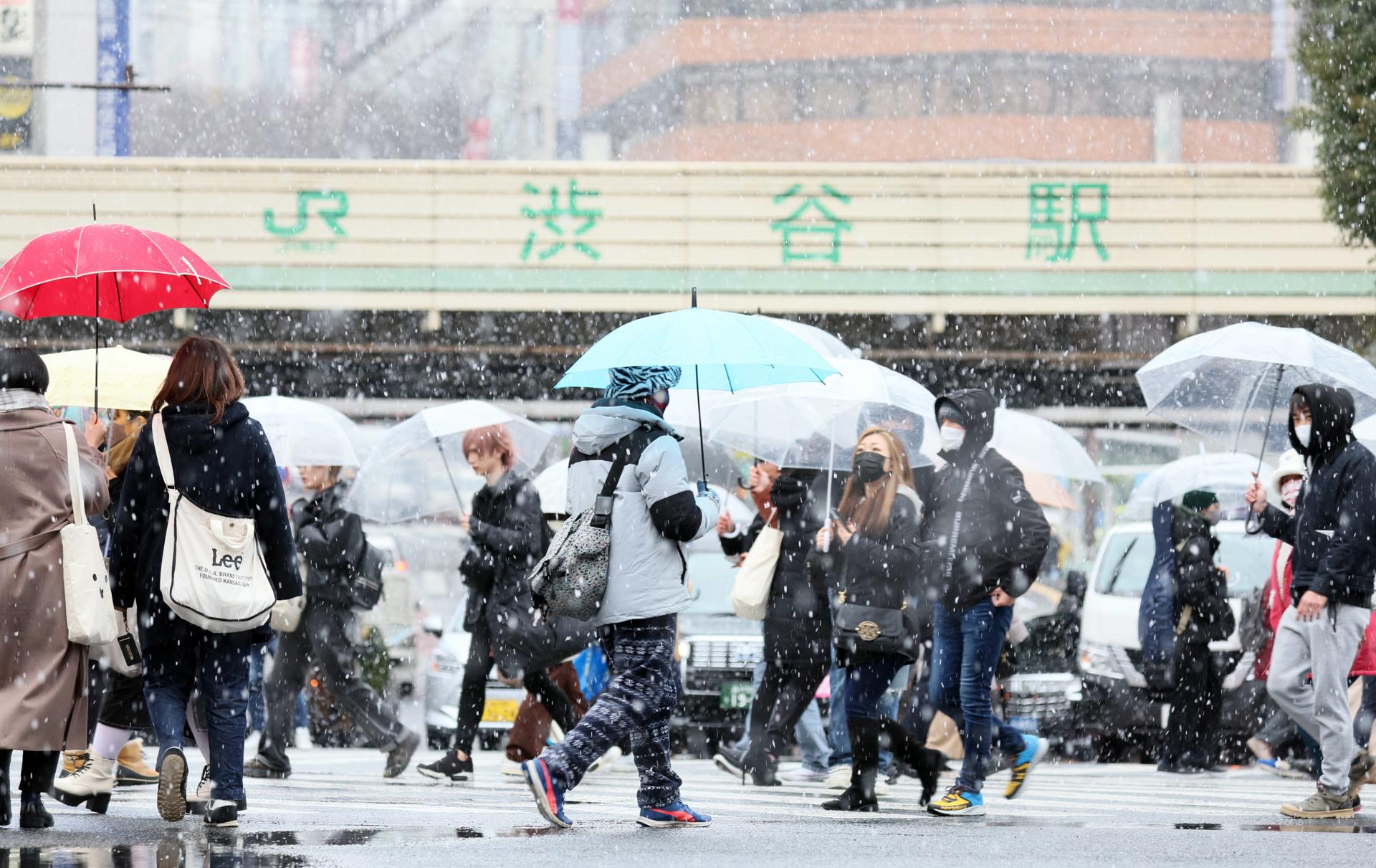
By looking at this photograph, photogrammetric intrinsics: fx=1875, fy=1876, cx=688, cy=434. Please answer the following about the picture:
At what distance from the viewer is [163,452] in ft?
21.6

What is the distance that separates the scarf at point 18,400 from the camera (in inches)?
262

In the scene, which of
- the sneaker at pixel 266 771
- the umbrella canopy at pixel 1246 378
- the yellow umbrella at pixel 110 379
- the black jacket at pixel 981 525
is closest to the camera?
the black jacket at pixel 981 525

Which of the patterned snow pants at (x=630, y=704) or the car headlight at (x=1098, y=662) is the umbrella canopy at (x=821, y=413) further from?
the car headlight at (x=1098, y=662)

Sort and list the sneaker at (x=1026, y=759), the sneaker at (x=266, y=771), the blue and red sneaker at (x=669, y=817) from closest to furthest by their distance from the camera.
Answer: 1. the blue and red sneaker at (x=669, y=817)
2. the sneaker at (x=1026, y=759)
3. the sneaker at (x=266, y=771)

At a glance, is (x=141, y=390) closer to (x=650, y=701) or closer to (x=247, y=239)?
(x=650, y=701)

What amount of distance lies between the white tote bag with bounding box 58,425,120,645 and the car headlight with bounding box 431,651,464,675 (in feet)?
21.0

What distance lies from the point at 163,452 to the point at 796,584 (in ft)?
12.8

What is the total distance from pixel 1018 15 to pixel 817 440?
57772 mm

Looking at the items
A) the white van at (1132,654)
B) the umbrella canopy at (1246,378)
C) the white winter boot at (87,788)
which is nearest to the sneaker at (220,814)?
the white winter boot at (87,788)

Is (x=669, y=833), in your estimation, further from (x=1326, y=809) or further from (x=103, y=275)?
(x=103, y=275)

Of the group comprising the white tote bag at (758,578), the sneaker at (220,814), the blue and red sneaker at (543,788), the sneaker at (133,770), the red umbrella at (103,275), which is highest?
the red umbrella at (103,275)

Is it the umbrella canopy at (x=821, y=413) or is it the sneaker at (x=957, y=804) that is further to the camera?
the umbrella canopy at (x=821, y=413)

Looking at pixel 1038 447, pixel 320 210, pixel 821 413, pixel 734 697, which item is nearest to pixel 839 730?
pixel 821 413

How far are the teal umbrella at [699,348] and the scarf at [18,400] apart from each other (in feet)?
6.54
